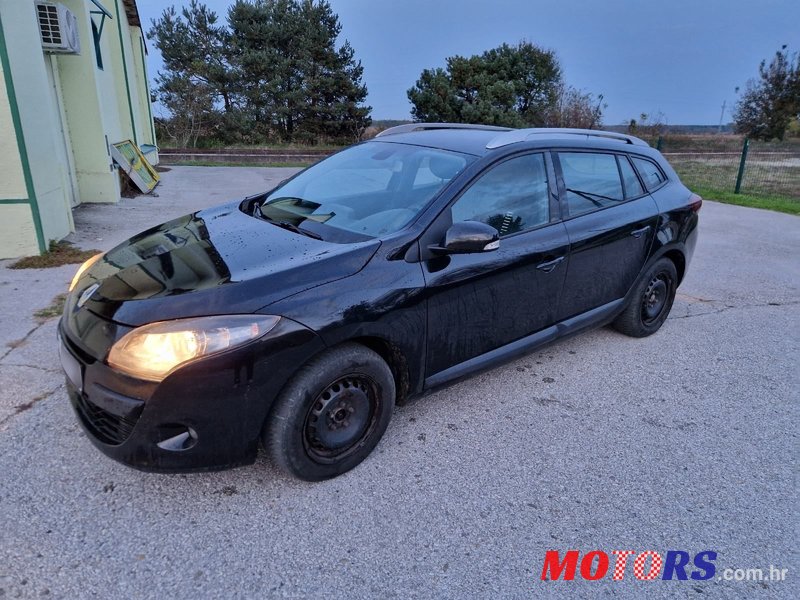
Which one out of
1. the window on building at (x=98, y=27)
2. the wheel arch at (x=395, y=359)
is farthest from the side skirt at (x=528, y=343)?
the window on building at (x=98, y=27)

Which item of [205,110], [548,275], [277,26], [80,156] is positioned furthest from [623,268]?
[277,26]

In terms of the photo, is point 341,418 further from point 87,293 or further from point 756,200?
point 756,200

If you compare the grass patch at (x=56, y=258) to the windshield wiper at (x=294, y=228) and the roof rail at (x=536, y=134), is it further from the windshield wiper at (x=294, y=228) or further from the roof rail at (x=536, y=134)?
the roof rail at (x=536, y=134)

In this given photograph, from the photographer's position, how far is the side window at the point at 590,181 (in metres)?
3.56

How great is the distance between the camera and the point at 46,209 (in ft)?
19.5

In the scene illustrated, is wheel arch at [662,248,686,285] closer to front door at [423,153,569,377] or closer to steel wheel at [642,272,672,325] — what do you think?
steel wheel at [642,272,672,325]

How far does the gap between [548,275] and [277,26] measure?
28.4 m

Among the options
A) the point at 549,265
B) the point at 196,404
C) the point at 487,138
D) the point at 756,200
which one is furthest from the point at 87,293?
the point at 756,200

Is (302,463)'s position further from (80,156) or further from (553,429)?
(80,156)

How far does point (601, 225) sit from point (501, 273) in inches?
41.4

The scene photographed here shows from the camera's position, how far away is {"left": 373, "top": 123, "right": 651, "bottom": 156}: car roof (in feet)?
10.8

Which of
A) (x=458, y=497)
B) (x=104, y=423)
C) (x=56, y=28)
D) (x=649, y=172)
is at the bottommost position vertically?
(x=458, y=497)

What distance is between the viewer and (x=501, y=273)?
308 cm

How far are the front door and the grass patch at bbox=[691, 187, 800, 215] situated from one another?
10671 millimetres
